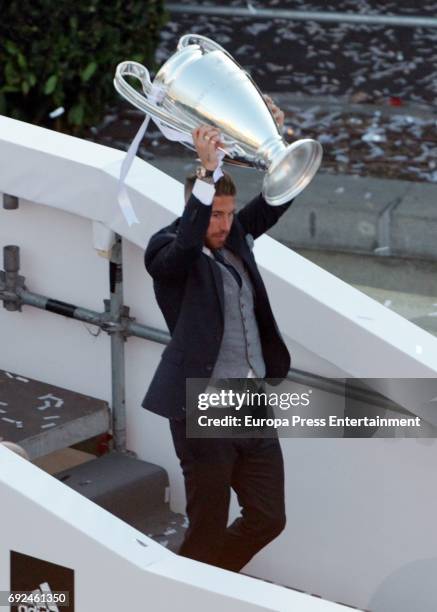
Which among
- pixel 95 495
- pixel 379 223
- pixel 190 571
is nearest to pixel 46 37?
pixel 379 223

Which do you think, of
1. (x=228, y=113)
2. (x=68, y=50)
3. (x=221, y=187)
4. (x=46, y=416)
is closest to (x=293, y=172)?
(x=228, y=113)

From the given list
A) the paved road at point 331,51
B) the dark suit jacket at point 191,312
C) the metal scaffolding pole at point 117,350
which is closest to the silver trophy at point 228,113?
the dark suit jacket at point 191,312

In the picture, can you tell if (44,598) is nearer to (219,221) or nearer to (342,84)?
(219,221)

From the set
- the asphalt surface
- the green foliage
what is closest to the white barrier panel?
the green foliage

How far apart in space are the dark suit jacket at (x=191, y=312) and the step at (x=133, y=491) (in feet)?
2.73

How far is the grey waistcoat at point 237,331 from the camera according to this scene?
4539mm

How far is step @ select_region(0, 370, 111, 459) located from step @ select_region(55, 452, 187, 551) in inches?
4.8

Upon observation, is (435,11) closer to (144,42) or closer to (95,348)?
(144,42)

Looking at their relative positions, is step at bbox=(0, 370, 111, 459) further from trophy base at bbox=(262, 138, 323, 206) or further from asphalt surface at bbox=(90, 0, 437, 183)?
asphalt surface at bbox=(90, 0, 437, 183)

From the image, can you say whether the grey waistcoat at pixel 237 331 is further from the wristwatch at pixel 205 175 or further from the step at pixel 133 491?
the step at pixel 133 491

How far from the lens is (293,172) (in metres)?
4.16

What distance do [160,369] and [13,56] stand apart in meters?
4.81

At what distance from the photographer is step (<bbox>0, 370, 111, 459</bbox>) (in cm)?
536

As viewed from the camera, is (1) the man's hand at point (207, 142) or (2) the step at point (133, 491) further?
(2) the step at point (133, 491)
